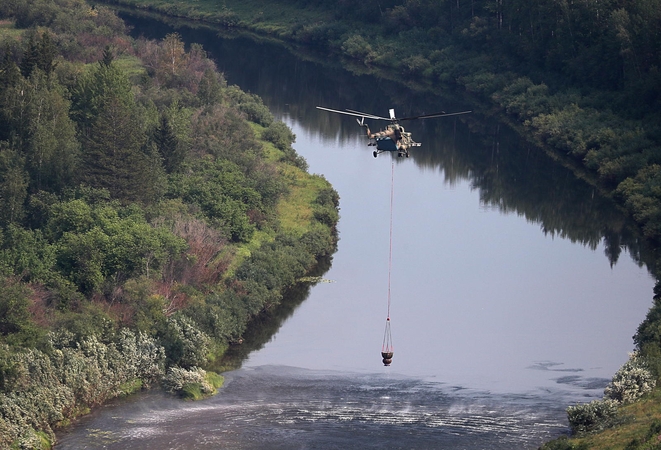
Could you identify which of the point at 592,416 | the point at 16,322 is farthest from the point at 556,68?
the point at 16,322

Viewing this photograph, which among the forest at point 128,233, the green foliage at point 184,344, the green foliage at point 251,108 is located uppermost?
the green foliage at point 251,108

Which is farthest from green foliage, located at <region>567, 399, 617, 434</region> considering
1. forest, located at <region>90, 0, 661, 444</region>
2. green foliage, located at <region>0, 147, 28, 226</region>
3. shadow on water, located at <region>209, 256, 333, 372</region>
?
green foliage, located at <region>0, 147, 28, 226</region>

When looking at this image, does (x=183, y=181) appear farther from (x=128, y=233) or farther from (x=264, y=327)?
(x=264, y=327)

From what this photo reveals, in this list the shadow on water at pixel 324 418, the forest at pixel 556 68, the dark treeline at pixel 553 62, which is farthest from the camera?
the dark treeline at pixel 553 62

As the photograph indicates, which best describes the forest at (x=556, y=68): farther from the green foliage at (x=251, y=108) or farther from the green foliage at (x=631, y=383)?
the green foliage at (x=251, y=108)

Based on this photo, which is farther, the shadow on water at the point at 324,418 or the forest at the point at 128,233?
the forest at the point at 128,233

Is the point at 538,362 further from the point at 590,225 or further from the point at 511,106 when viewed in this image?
the point at 511,106

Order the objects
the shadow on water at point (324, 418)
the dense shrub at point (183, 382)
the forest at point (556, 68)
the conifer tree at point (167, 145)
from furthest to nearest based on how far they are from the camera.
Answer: the conifer tree at point (167, 145) < the forest at point (556, 68) < the dense shrub at point (183, 382) < the shadow on water at point (324, 418)

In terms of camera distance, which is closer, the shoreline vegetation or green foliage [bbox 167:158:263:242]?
the shoreline vegetation

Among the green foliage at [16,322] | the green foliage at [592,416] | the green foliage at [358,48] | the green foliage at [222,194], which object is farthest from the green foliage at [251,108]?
the green foliage at [592,416]

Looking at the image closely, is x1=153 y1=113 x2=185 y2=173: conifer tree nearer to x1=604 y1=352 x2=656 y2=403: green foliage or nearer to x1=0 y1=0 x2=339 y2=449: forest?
x1=0 y1=0 x2=339 y2=449: forest
